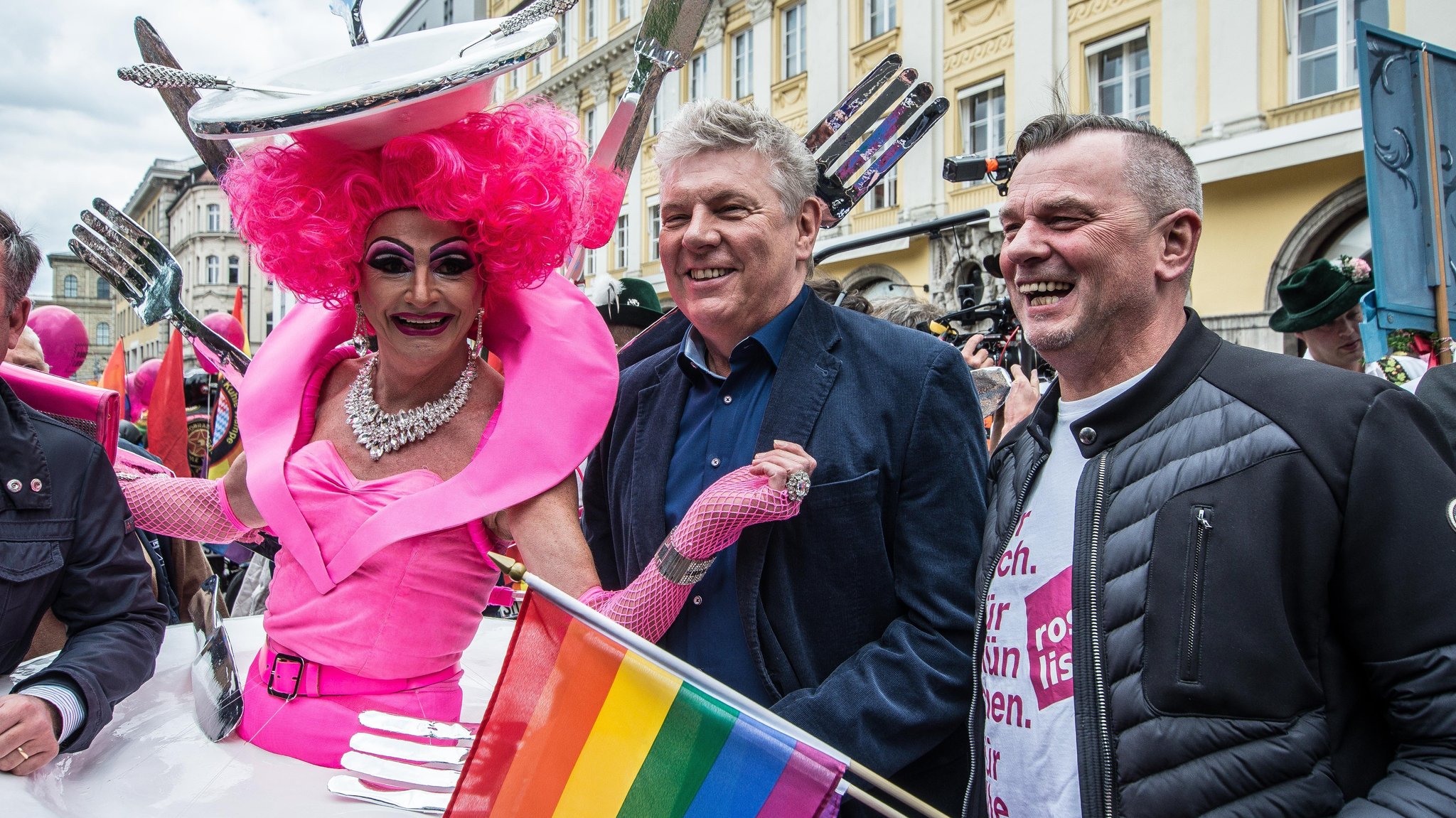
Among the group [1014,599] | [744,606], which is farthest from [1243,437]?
[744,606]

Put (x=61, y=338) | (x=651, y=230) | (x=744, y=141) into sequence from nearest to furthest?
(x=744, y=141) < (x=61, y=338) < (x=651, y=230)

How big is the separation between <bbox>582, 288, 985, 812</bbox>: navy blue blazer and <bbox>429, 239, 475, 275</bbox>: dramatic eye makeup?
0.65m

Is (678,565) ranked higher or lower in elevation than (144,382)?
lower

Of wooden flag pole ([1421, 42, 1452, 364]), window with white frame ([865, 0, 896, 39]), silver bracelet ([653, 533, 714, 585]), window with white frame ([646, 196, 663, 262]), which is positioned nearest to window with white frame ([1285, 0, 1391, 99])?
window with white frame ([865, 0, 896, 39])

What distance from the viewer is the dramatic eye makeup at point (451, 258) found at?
1847 millimetres

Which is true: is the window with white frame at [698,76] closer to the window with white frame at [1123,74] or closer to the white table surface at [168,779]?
the window with white frame at [1123,74]

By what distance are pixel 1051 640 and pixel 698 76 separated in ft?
61.7

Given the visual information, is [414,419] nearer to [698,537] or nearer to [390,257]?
[390,257]

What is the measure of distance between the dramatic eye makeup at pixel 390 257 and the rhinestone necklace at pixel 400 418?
238 mm

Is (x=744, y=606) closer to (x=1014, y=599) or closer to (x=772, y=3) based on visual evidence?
(x=1014, y=599)

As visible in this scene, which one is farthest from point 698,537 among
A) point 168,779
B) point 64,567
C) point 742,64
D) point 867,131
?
point 742,64

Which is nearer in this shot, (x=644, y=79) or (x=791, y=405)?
(x=791, y=405)

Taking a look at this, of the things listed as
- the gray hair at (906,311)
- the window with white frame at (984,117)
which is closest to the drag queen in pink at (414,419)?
the gray hair at (906,311)

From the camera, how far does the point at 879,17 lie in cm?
1520
